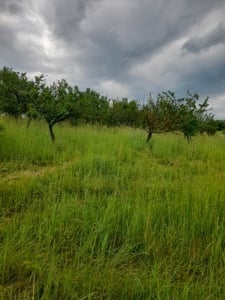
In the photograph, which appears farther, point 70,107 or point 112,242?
point 70,107

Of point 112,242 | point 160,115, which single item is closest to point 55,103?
point 160,115

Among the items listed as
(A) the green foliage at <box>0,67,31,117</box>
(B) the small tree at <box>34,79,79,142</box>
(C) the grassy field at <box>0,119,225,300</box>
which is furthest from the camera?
(A) the green foliage at <box>0,67,31,117</box>

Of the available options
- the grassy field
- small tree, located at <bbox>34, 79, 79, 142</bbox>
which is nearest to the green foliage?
small tree, located at <bbox>34, 79, 79, 142</bbox>

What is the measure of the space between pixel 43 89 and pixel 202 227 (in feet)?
27.3

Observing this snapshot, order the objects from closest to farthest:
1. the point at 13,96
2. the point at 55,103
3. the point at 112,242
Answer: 1. the point at 112,242
2. the point at 55,103
3. the point at 13,96

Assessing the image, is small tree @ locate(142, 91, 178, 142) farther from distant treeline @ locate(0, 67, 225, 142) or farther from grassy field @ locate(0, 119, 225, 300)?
grassy field @ locate(0, 119, 225, 300)

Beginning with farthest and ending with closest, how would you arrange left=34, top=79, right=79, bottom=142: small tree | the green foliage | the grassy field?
the green foliage
left=34, top=79, right=79, bottom=142: small tree
the grassy field

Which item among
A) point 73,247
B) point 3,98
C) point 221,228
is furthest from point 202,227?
point 3,98

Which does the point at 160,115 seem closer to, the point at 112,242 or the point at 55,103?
the point at 55,103

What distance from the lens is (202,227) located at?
300 centimetres

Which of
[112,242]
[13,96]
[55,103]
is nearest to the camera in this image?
[112,242]

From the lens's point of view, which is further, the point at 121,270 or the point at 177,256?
the point at 177,256

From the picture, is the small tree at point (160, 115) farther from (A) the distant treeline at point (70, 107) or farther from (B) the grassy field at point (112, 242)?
(B) the grassy field at point (112, 242)

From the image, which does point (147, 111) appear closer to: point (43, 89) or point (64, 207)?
point (43, 89)
